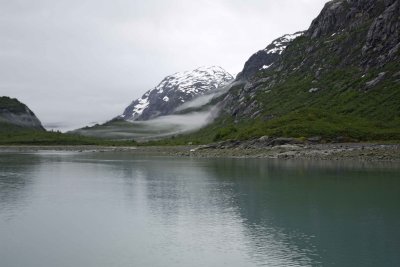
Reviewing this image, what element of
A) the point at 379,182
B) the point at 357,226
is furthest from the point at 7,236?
the point at 379,182

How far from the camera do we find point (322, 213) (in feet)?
141

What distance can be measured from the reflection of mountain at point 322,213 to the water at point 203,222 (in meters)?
Answer: 0.08

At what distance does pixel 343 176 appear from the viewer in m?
72.2

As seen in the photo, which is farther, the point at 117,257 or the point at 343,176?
the point at 343,176

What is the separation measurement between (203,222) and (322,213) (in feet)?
39.4

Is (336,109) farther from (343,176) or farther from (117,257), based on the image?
(117,257)

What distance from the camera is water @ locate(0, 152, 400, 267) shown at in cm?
2897

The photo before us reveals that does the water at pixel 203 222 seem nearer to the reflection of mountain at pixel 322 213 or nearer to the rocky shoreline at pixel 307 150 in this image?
the reflection of mountain at pixel 322 213

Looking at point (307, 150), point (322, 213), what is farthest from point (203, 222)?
point (307, 150)

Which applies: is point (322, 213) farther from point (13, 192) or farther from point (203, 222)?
point (13, 192)

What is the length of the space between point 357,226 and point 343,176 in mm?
36384

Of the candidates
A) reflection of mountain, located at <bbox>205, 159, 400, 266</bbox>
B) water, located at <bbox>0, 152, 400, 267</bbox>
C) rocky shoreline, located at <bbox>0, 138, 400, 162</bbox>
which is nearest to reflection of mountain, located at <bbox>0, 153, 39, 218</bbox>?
water, located at <bbox>0, 152, 400, 267</bbox>

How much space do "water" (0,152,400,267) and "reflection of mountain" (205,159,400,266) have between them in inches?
3.3

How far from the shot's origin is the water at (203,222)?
95.0 ft
